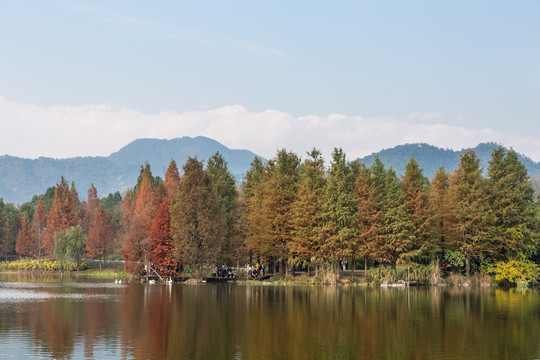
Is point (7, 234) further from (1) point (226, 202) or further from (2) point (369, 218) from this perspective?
(2) point (369, 218)

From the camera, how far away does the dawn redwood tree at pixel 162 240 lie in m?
86.1

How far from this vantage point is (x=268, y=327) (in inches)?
1423

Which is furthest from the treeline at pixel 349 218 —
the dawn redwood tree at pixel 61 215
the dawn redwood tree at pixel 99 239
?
the dawn redwood tree at pixel 61 215

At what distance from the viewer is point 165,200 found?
87.6 meters

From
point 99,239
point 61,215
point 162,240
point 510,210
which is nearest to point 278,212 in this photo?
point 162,240

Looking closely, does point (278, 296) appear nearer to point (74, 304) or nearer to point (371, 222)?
point (74, 304)

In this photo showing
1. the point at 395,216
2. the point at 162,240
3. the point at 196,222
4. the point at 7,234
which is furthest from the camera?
the point at 7,234

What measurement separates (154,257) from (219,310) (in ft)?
141

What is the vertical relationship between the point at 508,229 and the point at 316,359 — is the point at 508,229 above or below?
above

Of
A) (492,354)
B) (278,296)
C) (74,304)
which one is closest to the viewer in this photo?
(492,354)

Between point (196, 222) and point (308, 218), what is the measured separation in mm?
15215

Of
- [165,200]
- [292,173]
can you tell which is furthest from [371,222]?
[165,200]

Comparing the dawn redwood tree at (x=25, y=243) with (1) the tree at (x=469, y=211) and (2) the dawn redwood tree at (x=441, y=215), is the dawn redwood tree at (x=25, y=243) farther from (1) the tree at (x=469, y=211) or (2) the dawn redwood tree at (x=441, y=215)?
(1) the tree at (x=469, y=211)

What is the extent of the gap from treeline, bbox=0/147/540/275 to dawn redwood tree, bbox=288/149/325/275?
0.14m
